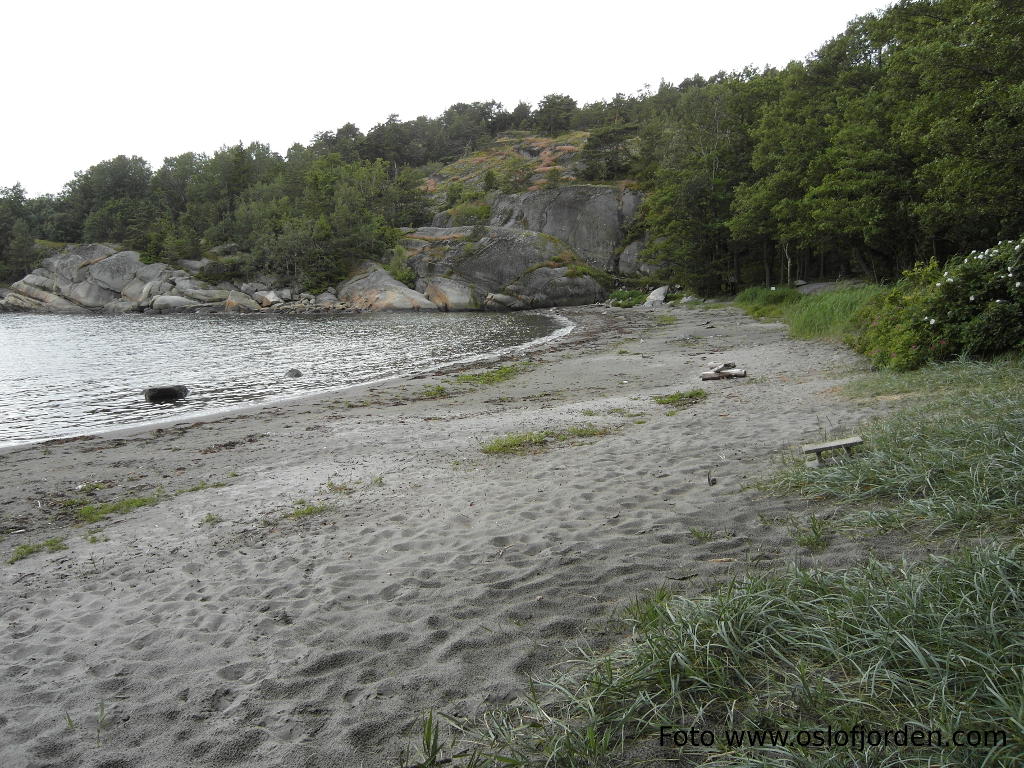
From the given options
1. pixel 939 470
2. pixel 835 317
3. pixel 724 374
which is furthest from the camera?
pixel 835 317

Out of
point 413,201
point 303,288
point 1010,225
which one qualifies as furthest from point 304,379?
point 413,201

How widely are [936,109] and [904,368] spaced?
Answer: 14.1 m

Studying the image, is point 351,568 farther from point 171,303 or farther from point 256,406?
point 171,303

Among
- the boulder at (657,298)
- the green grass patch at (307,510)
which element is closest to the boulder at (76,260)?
the boulder at (657,298)

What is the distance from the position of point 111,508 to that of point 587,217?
6856cm

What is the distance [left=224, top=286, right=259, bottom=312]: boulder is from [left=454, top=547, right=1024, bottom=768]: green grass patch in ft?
217

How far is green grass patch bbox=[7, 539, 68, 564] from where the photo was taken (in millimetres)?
6492

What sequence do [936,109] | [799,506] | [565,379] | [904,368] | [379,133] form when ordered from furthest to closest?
[379,133] → [936,109] → [565,379] → [904,368] → [799,506]

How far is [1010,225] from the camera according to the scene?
20688mm

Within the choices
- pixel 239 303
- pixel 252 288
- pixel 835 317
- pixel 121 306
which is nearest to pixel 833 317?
pixel 835 317

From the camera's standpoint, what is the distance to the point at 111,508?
802 cm

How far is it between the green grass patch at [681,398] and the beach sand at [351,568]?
1.82 feet

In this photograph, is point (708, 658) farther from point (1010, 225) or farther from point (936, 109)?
point (1010, 225)

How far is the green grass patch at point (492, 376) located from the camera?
18.1 metres
